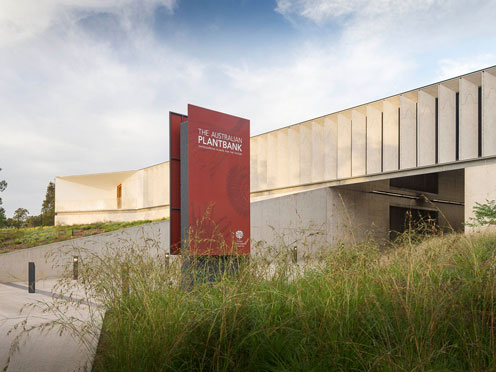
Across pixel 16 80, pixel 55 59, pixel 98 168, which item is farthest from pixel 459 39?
pixel 98 168

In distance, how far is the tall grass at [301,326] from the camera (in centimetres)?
251

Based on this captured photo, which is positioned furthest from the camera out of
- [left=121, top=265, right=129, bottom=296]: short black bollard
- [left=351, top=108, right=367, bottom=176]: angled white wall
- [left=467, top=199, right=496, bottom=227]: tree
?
[left=351, top=108, right=367, bottom=176]: angled white wall

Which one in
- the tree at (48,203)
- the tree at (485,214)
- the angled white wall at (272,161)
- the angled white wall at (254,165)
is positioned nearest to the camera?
the tree at (485,214)

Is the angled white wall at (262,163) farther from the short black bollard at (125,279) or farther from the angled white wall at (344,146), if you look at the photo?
the short black bollard at (125,279)

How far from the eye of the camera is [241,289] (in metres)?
3.11

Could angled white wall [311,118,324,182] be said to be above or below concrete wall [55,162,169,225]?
above

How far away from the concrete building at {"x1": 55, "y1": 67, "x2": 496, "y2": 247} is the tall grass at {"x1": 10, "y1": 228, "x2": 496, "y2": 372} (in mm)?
8138

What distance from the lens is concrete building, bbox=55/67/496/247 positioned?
48.7 feet

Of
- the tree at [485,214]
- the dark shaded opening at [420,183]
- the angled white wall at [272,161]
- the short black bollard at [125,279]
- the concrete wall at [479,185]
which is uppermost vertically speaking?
the angled white wall at [272,161]

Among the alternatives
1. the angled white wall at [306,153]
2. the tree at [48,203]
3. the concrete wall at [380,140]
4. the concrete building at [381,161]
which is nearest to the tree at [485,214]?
the concrete building at [381,161]

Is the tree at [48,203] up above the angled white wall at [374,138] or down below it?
below

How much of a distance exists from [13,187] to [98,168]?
849 centimetres

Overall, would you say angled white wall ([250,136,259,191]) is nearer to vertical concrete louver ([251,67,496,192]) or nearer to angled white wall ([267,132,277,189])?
vertical concrete louver ([251,67,496,192])

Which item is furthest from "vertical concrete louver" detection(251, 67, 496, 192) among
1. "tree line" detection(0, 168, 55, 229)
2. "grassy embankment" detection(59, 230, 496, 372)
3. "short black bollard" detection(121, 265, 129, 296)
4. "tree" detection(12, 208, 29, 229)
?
"tree" detection(12, 208, 29, 229)
